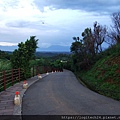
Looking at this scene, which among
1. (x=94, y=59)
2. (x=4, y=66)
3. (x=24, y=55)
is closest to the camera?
(x=4, y=66)

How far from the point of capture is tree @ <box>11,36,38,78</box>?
61.9ft

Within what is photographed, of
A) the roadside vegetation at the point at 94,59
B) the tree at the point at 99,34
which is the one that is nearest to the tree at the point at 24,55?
the roadside vegetation at the point at 94,59

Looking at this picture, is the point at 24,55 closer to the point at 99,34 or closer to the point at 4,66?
the point at 4,66

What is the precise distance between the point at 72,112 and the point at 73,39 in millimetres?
31437

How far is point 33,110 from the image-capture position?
7.65 meters

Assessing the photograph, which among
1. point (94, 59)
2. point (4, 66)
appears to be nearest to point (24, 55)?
point (4, 66)

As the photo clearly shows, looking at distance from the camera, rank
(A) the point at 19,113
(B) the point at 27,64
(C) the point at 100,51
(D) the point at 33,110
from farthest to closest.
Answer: (C) the point at 100,51, (B) the point at 27,64, (D) the point at 33,110, (A) the point at 19,113

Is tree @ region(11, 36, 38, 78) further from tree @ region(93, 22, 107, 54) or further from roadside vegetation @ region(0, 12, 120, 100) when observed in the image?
tree @ region(93, 22, 107, 54)

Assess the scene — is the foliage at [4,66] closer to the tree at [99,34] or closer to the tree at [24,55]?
the tree at [24,55]

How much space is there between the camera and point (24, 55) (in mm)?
19312

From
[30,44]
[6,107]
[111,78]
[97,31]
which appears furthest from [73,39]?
[6,107]

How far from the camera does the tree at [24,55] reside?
61.9 ft

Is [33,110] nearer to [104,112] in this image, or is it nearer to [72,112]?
[72,112]

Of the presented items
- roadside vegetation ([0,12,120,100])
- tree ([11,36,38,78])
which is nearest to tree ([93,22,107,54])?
roadside vegetation ([0,12,120,100])
